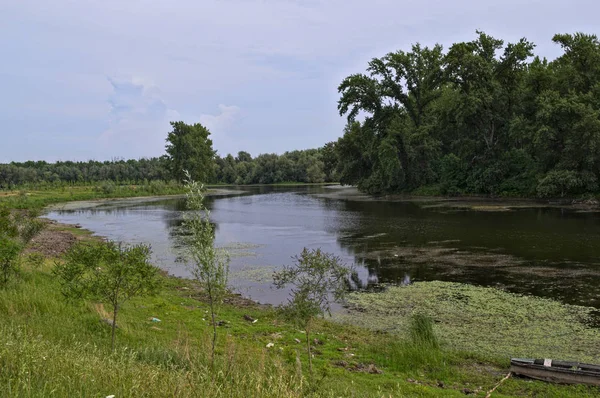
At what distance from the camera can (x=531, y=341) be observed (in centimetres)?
1332

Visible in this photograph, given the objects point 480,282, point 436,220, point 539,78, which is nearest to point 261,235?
point 436,220

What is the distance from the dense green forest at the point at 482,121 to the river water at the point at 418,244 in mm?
11312

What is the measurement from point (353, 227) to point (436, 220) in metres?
8.44

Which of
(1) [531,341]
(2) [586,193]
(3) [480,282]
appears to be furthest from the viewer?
(2) [586,193]

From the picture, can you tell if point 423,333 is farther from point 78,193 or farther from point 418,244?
point 78,193

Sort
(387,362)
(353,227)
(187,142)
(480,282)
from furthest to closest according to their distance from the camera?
(187,142) < (353,227) < (480,282) < (387,362)

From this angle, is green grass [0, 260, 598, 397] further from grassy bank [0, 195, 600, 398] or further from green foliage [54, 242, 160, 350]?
green foliage [54, 242, 160, 350]

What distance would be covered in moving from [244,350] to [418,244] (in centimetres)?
2243

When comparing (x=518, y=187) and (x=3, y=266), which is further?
(x=518, y=187)

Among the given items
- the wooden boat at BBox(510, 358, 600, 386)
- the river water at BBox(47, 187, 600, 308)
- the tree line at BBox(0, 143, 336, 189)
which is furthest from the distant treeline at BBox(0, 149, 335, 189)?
the wooden boat at BBox(510, 358, 600, 386)

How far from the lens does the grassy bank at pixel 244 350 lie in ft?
19.0

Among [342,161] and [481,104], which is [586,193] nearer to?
[481,104]

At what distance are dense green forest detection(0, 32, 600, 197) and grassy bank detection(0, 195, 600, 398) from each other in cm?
4544

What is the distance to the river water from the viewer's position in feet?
69.3
